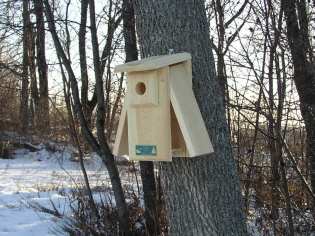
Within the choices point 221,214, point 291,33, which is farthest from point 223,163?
point 291,33

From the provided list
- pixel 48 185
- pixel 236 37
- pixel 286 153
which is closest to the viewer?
pixel 286 153

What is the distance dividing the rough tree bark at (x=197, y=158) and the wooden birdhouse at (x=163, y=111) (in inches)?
5.9

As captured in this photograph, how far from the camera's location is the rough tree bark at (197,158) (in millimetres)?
2814

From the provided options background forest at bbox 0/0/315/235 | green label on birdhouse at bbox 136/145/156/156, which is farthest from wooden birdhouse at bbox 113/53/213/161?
background forest at bbox 0/0/315/235

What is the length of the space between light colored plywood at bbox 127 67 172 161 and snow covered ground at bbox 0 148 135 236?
333 centimetres

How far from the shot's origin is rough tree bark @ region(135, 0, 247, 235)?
281 cm

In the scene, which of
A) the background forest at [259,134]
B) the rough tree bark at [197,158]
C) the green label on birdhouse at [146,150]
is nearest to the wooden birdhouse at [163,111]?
the green label on birdhouse at [146,150]

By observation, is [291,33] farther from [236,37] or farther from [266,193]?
[266,193]

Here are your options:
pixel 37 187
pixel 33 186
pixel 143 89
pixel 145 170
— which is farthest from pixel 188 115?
pixel 33 186

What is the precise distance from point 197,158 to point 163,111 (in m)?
0.38

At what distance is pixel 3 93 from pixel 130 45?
37.9 ft

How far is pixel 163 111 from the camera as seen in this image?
257 cm

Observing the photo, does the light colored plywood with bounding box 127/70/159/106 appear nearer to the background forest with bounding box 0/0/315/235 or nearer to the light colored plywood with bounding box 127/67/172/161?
the light colored plywood with bounding box 127/67/172/161

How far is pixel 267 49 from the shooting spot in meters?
5.36
